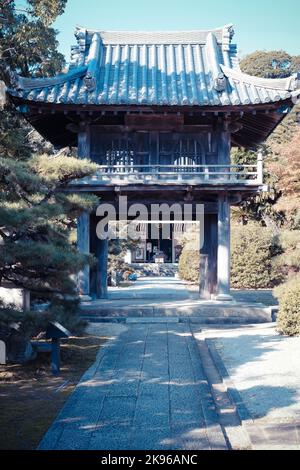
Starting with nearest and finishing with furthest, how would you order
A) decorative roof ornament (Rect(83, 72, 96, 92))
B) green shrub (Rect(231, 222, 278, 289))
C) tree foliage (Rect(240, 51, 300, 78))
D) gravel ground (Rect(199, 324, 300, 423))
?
gravel ground (Rect(199, 324, 300, 423)) < decorative roof ornament (Rect(83, 72, 96, 92)) < green shrub (Rect(231, 222, 278, 289)) < tree foliage (Rect(240, 51, 300, 78))

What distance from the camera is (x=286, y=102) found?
13617mm

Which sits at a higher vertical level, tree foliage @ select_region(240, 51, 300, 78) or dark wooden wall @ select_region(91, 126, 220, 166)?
tree foliage @ select_region(240, 51, 300, 78)

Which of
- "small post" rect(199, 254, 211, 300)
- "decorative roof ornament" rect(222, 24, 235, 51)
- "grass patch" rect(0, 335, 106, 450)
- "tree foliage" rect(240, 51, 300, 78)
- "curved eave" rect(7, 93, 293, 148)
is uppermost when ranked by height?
"tree foliage" rect(240, 51, 300, 78)

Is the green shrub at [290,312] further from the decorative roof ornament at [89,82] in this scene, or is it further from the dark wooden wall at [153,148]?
the decorative roof ornament at [89,82]

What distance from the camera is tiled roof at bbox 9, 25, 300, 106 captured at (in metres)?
13.7

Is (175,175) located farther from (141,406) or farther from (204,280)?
(141,406)

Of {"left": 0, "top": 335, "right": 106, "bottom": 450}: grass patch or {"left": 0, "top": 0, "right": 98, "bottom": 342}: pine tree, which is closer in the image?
{"left": 0, "top": 335, "right": 106, "bottom": 450}: grass patch

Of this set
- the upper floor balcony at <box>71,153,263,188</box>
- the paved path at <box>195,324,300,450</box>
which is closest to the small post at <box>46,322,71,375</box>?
the paved path at <box>195,324,300,450</box>

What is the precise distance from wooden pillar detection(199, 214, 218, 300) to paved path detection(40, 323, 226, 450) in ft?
21.3

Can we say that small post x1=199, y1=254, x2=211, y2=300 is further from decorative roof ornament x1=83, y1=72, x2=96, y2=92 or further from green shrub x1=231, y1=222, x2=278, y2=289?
green shrub x1=231, y1=222, x2=278, y2=289

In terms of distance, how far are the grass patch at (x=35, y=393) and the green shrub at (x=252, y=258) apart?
631 inches

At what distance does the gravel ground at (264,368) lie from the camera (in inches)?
240

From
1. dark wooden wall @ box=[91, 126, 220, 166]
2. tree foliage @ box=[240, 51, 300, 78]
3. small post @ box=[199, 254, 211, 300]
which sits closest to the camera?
dark wooden wall @ box=[91, 126, 220, 166]
